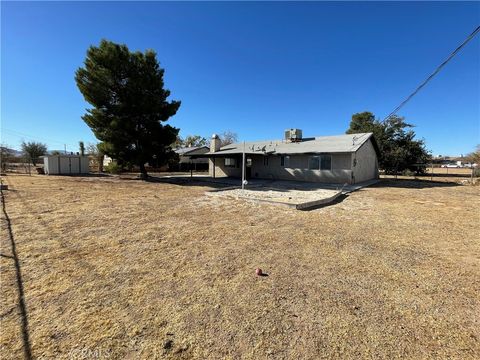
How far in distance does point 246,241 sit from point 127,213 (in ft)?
14.7

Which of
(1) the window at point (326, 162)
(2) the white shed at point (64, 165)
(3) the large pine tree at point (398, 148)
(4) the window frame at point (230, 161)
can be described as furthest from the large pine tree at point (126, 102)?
(3) the large pine tree at point (398, 148)

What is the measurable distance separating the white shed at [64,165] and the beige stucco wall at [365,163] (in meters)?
29.1

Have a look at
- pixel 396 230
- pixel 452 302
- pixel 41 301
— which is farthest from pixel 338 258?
pixel 41 301

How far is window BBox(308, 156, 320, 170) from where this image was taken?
16531mm

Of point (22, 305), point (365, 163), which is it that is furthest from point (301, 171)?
point (22, 305)

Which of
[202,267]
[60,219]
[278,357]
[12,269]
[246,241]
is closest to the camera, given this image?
[278,357]

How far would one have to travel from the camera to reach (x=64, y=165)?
2628cm

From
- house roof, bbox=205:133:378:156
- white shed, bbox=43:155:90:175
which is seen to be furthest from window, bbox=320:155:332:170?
white shed, bbox=43:155:90:175

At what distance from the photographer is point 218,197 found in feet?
35.5

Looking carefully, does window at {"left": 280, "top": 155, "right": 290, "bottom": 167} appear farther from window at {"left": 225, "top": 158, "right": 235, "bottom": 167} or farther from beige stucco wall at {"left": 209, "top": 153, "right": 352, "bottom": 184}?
window at {"left": 225, "top": 158, "right": 235, "bottom": 167}

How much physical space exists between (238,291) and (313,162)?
14889mm

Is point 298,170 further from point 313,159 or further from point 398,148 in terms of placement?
point 398,148

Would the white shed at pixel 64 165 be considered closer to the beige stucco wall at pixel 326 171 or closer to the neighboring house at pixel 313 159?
the neighboring house at pixel 313 159

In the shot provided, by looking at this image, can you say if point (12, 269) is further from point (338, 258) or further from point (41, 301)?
point (338, 258)
